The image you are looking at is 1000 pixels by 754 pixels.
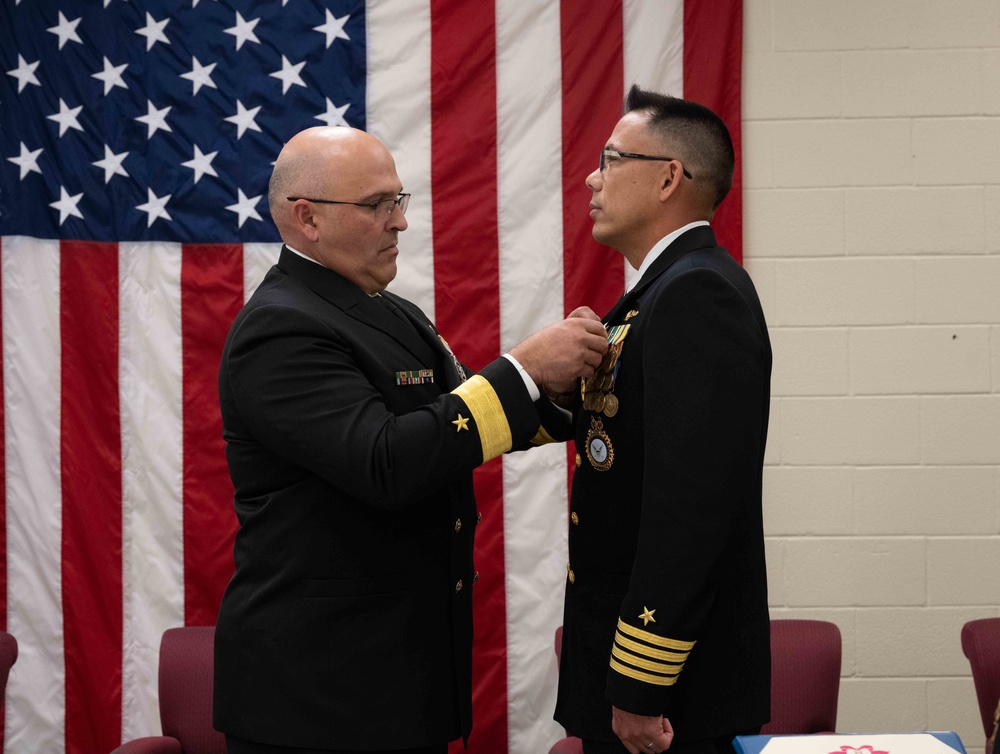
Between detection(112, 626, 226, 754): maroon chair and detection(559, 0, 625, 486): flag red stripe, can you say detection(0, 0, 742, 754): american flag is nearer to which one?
detection(559, 0, 625, 486): flag red stripe

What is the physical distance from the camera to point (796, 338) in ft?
10.9

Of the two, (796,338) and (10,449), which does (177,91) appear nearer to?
(10,449)

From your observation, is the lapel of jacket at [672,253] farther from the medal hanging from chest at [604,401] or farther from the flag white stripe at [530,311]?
the flag white stripe at [530,311]

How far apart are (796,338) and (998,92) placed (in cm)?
98

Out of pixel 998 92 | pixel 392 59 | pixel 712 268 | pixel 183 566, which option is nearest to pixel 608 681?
pixel 712 268

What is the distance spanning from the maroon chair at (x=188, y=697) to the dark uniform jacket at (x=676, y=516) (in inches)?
57.4

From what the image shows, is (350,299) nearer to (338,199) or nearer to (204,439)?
(338,199)

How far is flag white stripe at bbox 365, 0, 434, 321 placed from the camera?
10.9ft

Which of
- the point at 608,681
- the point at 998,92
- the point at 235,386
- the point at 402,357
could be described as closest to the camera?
the point at 608,681

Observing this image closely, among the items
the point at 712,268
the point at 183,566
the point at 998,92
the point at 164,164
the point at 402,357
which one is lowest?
the point at 183,566

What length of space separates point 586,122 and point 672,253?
156 cm

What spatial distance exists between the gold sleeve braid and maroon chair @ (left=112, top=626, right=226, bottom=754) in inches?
67.1

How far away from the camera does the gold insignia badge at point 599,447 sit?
1.78 meters

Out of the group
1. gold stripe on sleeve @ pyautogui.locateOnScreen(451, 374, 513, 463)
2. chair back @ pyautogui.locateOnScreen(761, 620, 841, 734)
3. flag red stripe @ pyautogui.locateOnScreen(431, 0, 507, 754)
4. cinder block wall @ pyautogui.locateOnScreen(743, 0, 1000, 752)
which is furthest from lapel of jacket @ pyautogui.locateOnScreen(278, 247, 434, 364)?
cinder block wall @ pyautogui.locateOnScreen(743, 0, 1000, 752)
